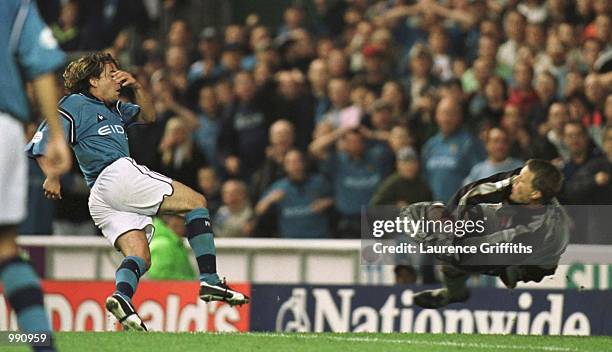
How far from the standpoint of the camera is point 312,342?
29.1 ft

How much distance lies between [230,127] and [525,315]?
4.79 m

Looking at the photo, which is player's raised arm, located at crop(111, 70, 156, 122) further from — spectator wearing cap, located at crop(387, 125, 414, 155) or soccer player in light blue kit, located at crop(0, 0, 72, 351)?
spectator wearing cap, located at crop(387, 125, 414, 155)

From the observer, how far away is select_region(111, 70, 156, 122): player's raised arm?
8914mm

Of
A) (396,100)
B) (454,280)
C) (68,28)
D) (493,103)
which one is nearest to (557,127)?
(493,103)

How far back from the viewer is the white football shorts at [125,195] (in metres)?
8.88

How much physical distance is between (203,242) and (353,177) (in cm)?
457

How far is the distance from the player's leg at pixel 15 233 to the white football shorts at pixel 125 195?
8.75ft

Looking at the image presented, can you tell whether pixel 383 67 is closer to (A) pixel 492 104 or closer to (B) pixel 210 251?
(A) pixel 492 104

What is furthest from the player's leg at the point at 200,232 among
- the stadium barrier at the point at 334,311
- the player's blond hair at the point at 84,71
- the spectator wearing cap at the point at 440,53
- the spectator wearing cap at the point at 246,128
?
the spectator wearing cap at the point at 440,53

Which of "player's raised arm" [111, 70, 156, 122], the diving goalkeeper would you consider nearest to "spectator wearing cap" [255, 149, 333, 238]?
the diving goalkeeper

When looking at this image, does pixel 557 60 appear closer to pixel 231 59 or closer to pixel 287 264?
pixel 287 264

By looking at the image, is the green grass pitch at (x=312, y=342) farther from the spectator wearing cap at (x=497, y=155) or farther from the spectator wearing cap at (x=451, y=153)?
the spectator wearing cap at (x=451, y=153)

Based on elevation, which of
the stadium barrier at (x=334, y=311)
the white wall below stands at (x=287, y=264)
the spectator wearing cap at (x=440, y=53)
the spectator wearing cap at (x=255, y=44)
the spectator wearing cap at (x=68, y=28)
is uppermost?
the spectator wearing cap at (x=68, y=28)

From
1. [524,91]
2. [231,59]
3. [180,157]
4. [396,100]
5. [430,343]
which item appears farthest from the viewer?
[231,59]
